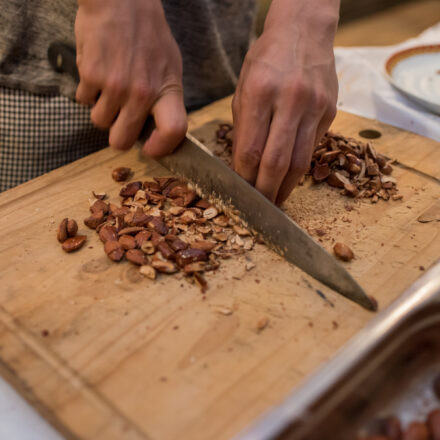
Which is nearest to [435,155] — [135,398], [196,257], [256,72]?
[256,72]

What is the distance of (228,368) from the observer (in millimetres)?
707

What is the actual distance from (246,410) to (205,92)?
1.12m

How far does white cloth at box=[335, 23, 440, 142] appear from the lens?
1344 mm

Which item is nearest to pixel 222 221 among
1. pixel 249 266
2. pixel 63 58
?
pixel 249 266

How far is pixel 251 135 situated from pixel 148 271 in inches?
13.4

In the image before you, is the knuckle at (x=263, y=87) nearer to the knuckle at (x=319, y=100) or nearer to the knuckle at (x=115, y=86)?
the knuckle at (x=319, y=100)

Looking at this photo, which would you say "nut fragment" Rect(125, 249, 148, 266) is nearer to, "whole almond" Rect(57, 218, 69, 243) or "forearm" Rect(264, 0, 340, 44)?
"whole almond" Rect(57, 218, 69, 243)

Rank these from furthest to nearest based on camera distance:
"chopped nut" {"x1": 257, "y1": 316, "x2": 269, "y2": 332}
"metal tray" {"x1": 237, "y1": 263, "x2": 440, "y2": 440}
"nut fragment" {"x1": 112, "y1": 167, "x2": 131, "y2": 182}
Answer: "nut fragment" {"x1": 112, "y1": 167, "x2": 131, "y2": 182} < "chopped nut" {"x1": 257, "y1": 316, "x2": 269, "y2": 332} < "metal tray" {"x1": 237, "y1": 263, "x2": 440, "y2": 440}

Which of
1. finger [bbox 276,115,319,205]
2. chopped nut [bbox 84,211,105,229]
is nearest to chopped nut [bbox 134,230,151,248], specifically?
chopped nut [bbox 84,211,105,229]

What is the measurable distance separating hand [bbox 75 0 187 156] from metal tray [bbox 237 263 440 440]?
59 centimetres

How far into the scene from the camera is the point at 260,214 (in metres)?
0.93

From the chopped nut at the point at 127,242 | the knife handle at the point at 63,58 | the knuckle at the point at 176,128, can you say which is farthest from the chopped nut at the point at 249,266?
the knife handle at the point at 63,58

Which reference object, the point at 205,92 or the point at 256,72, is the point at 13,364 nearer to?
the point at 256,72

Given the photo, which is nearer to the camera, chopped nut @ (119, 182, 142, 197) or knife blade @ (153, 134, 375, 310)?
knife blade @ (153, 134, 375, 310)
